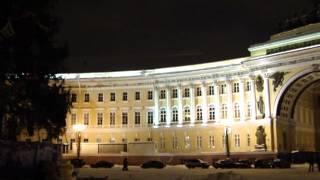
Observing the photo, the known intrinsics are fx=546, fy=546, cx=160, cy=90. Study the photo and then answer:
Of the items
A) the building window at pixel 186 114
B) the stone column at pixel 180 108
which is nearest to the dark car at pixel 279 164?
the building window at pixel 186 114

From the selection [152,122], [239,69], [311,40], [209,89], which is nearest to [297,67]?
[311,40]

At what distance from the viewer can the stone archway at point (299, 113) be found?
7269 cm

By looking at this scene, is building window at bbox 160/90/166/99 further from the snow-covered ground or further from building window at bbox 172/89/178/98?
the snow-covered ground

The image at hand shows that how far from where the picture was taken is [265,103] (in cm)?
7394

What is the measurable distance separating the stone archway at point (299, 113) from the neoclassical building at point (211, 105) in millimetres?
141

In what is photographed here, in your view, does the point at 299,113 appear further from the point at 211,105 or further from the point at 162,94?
the point at 162,94

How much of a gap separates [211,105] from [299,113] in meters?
13.4

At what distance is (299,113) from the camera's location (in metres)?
82.1

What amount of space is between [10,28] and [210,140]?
53297 mm

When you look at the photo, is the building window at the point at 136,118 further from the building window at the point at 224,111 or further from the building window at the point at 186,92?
the building window at the point at 224,111

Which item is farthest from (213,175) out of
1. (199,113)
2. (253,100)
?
(199,113)

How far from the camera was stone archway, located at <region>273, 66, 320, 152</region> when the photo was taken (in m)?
72.7

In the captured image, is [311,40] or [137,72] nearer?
[311,40]

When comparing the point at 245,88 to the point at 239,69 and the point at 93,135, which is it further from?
the point at 93,135
